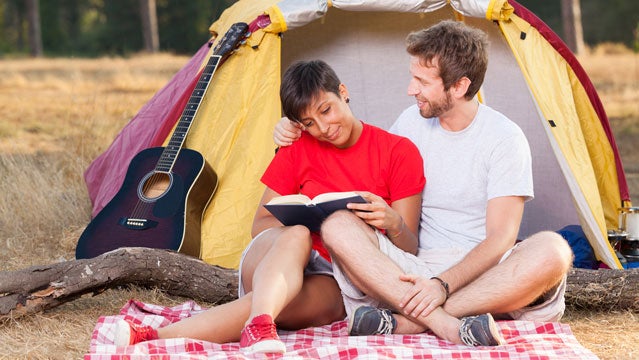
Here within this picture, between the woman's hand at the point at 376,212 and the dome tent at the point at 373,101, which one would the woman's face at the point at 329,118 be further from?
the dome tent at the point at 373,101

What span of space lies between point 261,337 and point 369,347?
13.1 inches

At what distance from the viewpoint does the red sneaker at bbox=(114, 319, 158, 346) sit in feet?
9.25

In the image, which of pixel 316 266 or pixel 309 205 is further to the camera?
pixel 316 266

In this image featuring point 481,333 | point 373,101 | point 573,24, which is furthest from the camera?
point 573,24

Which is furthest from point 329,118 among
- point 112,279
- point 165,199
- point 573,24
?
point 573,24

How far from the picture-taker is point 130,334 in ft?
9.28

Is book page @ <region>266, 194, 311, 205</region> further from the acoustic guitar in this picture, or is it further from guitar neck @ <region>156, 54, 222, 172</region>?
guitar neck @ <region>156, 54, 222, 172</region>

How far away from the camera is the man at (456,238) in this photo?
117 inches

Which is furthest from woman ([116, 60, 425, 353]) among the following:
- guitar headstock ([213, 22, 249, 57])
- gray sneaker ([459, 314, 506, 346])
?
guitar headstock ([213, 22, 249, 57])

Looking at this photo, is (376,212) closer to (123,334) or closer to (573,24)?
(123,334)

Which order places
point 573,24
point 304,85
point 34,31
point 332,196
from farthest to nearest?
point 34,31 → point 573,24 → point 304,85 → point 332,196

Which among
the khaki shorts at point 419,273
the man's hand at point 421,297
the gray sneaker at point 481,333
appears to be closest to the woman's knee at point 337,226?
the khaki shorts at point 419,273

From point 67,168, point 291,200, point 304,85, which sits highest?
point 304,85

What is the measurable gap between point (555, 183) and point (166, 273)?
6.93 ft
